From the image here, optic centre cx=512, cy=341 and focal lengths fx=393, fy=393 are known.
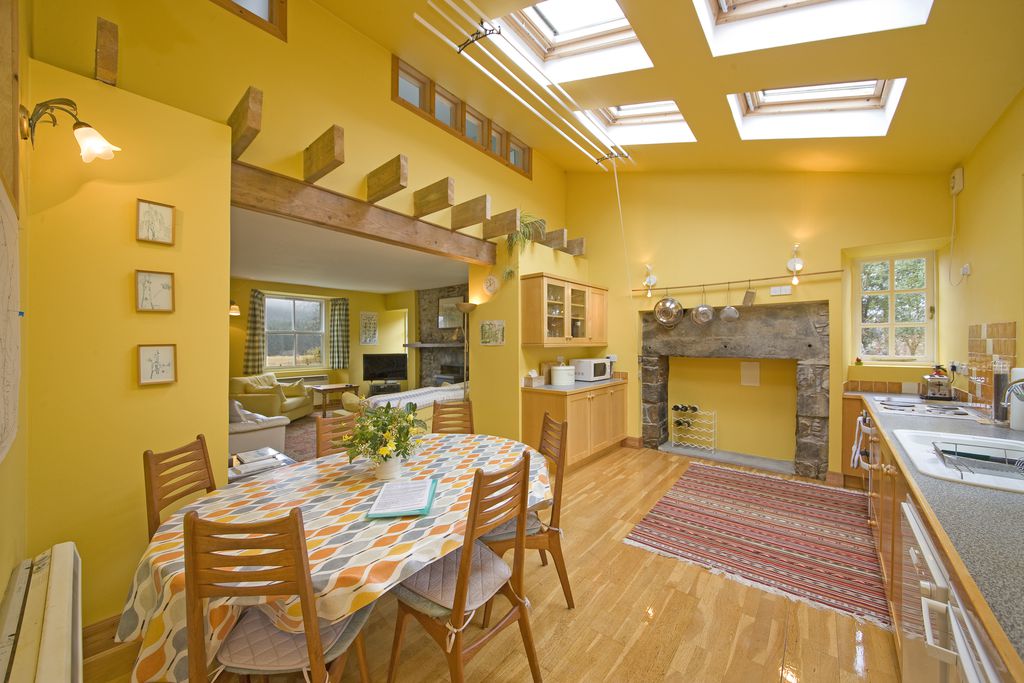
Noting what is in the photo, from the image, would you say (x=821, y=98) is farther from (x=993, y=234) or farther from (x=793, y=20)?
(x=993, y=234)

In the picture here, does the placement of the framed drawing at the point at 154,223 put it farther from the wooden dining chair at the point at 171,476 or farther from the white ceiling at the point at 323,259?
the wooden dining chair at the point at 171,476

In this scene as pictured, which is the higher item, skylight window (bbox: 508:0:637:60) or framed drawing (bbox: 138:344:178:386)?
skylight window (bbox: 508:0:637:60)

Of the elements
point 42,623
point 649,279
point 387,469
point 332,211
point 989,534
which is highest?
point 332,211

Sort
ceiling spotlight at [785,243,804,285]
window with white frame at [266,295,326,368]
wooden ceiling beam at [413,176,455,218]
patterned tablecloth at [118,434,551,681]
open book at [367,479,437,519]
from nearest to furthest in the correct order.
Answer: patterned tablecloth at [118,434,551,681] → open book at [367,479,437,519] → wooden ceiling beam at [413,176,455,218] → ceiling spotlight at [785,243,804,285] → window with white frame at [266,295,326,368]

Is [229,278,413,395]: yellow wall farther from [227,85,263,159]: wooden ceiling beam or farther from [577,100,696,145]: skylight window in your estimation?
[577,100,696,145]: skylight window

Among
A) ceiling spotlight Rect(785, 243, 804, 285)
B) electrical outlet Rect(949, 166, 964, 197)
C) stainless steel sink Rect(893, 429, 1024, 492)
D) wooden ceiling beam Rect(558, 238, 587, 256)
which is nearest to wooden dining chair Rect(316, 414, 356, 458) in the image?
stainless steel sink Rect(893, 429, 1024, 492)

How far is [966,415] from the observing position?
7.59 feet

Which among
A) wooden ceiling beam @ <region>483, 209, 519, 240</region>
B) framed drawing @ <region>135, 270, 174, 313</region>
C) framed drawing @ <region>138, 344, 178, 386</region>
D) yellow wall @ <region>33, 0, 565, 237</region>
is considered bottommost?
framed drawing @ <region>138, 344, 178, 386</region>

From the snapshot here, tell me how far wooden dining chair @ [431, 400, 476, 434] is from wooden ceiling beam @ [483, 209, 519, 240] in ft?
5.16

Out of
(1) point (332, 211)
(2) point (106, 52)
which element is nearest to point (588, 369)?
(1) point (332, 211)

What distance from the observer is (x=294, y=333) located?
740 cm

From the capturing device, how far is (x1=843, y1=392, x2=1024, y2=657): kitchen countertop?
0.72m

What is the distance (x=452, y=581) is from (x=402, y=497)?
1.17ft

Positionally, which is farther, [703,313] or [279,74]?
[703,313]
